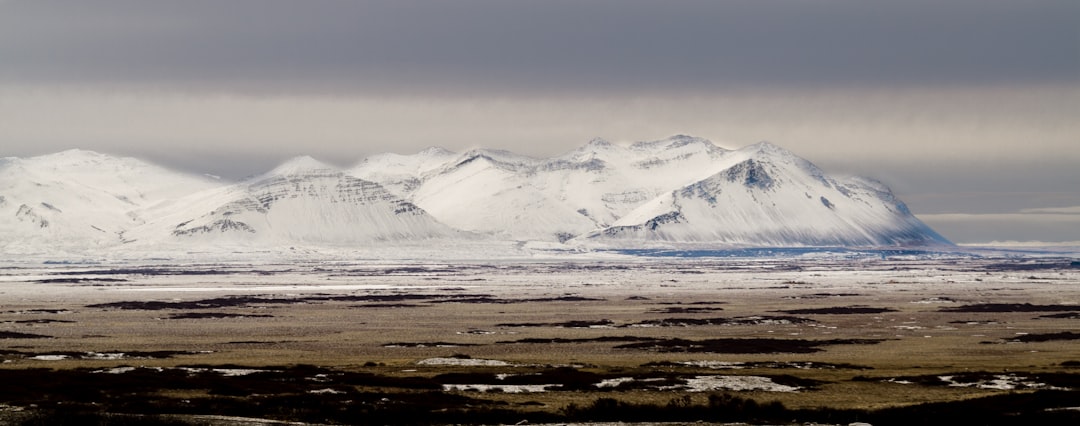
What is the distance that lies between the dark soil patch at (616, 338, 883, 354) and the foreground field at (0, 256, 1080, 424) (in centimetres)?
21

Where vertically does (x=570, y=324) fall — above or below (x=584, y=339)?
above

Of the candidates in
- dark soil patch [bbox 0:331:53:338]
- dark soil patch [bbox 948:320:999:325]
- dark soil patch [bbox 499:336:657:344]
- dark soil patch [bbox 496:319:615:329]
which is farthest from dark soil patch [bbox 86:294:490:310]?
dark soil patch [bbox 948:320:999:325]

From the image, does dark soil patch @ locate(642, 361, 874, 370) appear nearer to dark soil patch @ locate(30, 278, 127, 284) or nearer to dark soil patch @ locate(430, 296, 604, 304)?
dark soil patch @ locate(430, 296, 604, 304)

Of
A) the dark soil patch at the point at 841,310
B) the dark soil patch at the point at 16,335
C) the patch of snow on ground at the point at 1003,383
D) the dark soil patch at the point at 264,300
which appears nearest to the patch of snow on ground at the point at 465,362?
the patch of snow on ground at the point at 1003,383

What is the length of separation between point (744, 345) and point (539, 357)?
1240cm

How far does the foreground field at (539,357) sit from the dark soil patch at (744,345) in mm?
208

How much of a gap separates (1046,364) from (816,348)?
13.3m

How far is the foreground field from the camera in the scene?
41219mm

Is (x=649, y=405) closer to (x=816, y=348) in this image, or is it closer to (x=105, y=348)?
(x=816, y=348)

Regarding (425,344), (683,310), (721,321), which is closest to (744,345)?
(425,344)

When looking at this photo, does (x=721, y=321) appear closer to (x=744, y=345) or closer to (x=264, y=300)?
(x=744, y=345)

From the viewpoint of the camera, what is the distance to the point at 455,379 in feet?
172

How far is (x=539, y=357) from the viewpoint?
63875 mm

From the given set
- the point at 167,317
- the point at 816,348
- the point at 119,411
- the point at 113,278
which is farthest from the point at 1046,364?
the point at 113,278
